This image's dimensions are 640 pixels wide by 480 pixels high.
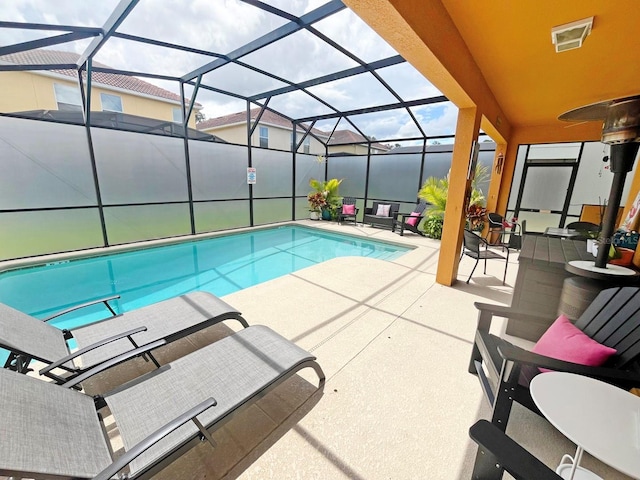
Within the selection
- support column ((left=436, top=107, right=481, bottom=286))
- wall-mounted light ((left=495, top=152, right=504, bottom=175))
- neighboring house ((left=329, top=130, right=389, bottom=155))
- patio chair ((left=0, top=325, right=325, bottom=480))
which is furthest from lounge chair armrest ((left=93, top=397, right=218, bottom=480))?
neighboring house ((left=329, top=130, right=389, bottom=155))

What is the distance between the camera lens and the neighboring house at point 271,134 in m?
8.36

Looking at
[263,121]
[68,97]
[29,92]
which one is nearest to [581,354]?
[29,92]

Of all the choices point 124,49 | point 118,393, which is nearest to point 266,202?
point 124,49

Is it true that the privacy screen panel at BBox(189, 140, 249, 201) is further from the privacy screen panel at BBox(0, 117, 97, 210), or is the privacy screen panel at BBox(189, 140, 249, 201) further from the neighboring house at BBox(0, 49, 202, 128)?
the privacy screen panel at BBox(0, 117, 97, 210)

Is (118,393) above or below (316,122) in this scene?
below

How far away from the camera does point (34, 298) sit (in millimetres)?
3971

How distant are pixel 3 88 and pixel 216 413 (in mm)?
6546

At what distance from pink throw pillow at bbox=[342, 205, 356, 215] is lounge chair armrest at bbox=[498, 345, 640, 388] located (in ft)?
26.2

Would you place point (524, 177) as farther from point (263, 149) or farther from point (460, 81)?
point (263, 149)

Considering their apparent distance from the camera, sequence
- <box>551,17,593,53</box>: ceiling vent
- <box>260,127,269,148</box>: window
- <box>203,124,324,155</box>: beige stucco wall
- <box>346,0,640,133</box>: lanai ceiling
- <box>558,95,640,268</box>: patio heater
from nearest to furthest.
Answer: <box>558,95,640,268</box>: patio heater < <box>346,0,640,133</box>: lanai ceiling < <box>551,17,593,53</box>: ceiling vent < <box>203,124,324,155</box>: beige stucco wall < <box>260,127,269,148</box>: window

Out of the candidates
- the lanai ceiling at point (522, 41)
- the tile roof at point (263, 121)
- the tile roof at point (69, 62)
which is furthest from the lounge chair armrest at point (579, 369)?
the tile roof at point (263, 121)

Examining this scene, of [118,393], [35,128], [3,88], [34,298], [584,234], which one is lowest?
[34,298]

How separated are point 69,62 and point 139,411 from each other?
649 cm

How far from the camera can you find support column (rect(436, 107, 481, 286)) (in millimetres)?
3377
